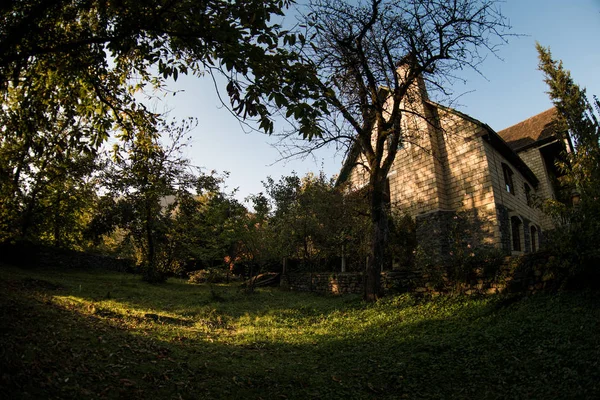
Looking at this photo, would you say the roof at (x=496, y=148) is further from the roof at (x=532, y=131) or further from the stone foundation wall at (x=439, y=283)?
the stone foundation wall at (x=439, y=283)

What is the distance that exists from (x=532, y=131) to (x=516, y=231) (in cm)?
791

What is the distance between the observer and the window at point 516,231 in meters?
15.9

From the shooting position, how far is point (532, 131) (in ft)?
65.4

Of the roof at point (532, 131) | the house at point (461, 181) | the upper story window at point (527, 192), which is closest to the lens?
the house at point (461, 181)

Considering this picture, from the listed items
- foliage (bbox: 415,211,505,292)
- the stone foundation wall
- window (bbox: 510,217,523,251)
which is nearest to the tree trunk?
the stone foundation wall

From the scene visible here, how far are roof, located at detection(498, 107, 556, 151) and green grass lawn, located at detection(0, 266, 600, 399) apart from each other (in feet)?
50.2

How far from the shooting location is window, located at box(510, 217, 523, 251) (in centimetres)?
1593

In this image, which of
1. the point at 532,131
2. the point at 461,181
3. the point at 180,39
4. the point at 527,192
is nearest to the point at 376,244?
the point at 461,181

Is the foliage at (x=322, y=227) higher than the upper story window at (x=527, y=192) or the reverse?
the reverse

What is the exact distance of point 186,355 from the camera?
5.19 m

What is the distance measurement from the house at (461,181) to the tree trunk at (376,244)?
74.2 inches

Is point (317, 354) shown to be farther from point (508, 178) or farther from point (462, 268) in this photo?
point (508, 178)

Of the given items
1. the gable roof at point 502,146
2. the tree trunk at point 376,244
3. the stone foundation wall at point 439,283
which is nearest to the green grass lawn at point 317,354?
the stone foundation wall at point 439,283

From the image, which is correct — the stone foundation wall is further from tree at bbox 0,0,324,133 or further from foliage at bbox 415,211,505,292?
tree at bbox 0,0,324,133
